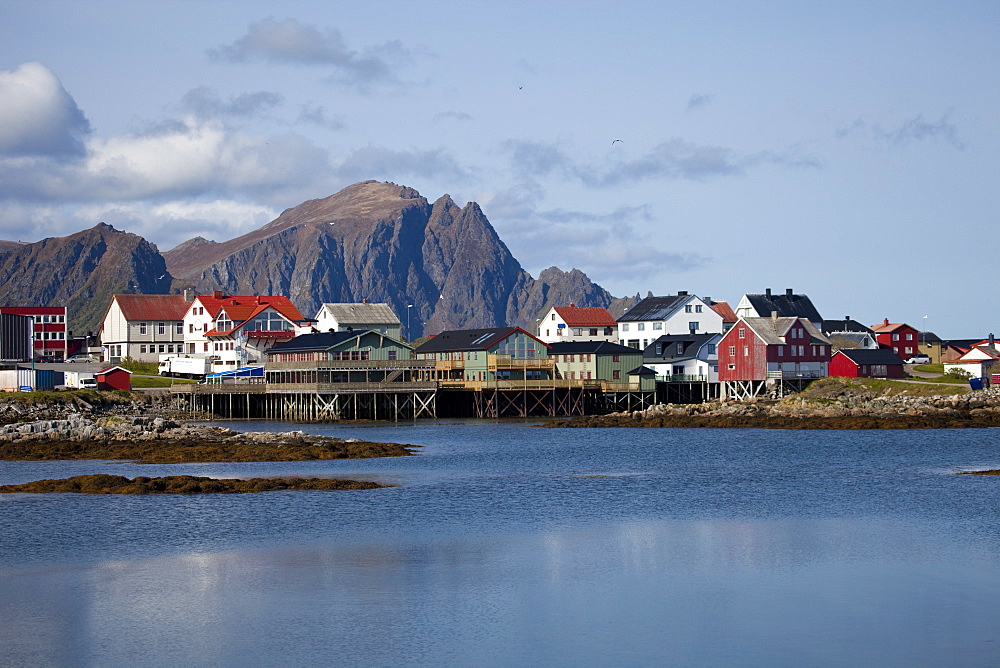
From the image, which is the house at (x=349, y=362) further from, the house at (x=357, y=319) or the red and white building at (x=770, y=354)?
the red and white building at (x=770, y=354)

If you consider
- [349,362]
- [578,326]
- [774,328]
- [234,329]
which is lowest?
[349,362]

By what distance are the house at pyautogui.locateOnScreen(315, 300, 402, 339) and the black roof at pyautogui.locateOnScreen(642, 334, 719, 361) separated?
25.3 metres

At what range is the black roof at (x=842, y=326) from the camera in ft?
403

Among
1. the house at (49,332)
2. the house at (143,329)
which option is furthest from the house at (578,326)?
the house at (49,332)

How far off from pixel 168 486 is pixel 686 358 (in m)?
63.6

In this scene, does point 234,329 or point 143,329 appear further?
point 143,329

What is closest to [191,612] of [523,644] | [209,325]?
[523,644]

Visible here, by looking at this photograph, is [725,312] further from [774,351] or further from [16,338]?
[16,338]

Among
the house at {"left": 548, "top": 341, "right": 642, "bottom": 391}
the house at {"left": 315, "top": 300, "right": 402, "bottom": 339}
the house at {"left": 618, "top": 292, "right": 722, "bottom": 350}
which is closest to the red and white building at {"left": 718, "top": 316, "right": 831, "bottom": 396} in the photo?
the house at {"left": 548, "top": 341, "right": 642, "bottom": 391}

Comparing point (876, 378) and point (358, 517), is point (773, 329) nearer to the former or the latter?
point (876, 378)

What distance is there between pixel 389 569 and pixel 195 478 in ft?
54.1

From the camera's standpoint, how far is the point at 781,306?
11875 centimetres

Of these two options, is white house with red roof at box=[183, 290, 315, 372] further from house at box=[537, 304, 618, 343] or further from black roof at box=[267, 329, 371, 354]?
house at box=[537, 304, 618, 343]

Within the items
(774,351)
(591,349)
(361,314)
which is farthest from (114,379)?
(774,351)
